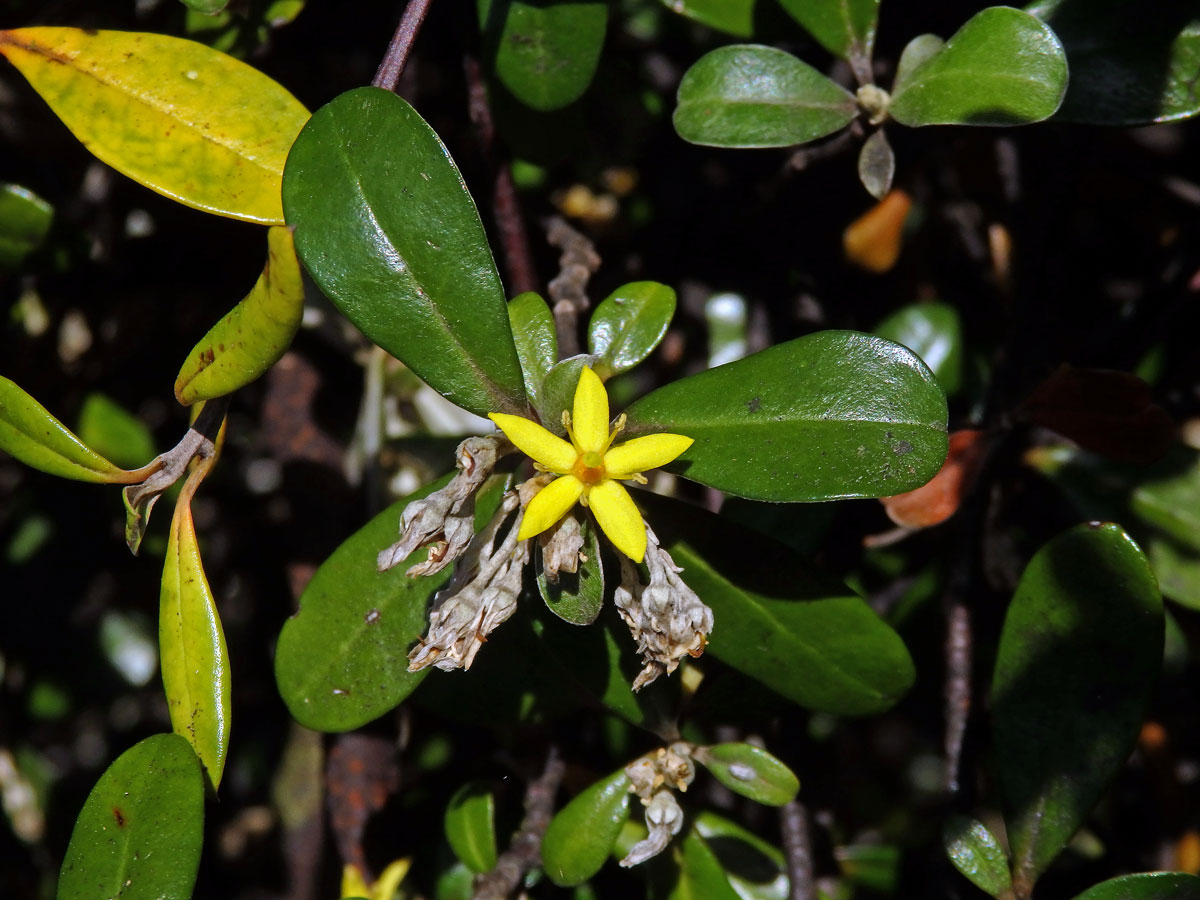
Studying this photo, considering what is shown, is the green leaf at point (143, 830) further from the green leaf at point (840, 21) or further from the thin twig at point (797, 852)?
the green leaf at point (840, 21)

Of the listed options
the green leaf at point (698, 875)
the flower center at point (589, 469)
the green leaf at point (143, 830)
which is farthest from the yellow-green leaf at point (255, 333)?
the green leaf at point (698, 875)

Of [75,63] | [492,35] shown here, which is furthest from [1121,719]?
[75,63]

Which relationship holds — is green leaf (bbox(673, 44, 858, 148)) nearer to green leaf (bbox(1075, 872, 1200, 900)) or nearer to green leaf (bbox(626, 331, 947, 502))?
green leaf (bbox(626, 331, 947, 502))

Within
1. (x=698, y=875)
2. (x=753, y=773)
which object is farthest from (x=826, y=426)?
(x=698, y=875)

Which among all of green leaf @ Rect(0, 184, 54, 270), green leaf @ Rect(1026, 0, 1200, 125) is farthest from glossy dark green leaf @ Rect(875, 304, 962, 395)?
green leaf @ Rect(0, 184, 54, 270)

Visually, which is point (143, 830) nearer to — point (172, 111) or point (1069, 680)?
point (172, 111)

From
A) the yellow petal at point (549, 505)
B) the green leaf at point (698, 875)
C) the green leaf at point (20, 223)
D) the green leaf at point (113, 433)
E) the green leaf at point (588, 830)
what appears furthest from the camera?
the green leaf at point (113, 433)

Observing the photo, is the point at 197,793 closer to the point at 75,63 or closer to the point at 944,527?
the point at 75,63
